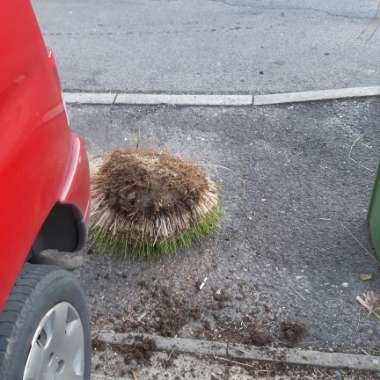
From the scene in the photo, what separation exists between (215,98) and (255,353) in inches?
111

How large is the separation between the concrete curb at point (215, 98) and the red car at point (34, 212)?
2.56 meters

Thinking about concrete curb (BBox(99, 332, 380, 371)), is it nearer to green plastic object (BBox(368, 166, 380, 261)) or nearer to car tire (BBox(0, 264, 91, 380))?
car tire (BBox(0, 264, 91, 380))

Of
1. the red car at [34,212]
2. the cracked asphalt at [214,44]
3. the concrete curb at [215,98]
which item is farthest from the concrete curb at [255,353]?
the cracked asphalt at [214,44]

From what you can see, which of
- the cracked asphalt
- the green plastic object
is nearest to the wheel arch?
the green plastic object

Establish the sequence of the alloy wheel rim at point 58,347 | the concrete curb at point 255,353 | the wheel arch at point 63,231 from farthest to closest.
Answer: the concrete curb at point 255,353 < the wheel arch at point 63,231 < the alloy wheel rim at point 58,347

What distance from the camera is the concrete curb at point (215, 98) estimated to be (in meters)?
4.73

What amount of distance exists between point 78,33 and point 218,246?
4.43m

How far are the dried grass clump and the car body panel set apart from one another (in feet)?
2.55

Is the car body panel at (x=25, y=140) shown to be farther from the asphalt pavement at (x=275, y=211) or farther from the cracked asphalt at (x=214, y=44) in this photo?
the cracked asphalt at (x=214, y=44)

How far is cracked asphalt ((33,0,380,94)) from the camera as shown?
5211 mm

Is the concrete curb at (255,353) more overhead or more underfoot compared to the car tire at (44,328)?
more underfoot

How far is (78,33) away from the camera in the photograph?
6.66 metres

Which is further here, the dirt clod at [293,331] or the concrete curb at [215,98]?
the concrete curb at [215,98]

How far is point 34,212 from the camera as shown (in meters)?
1.94
